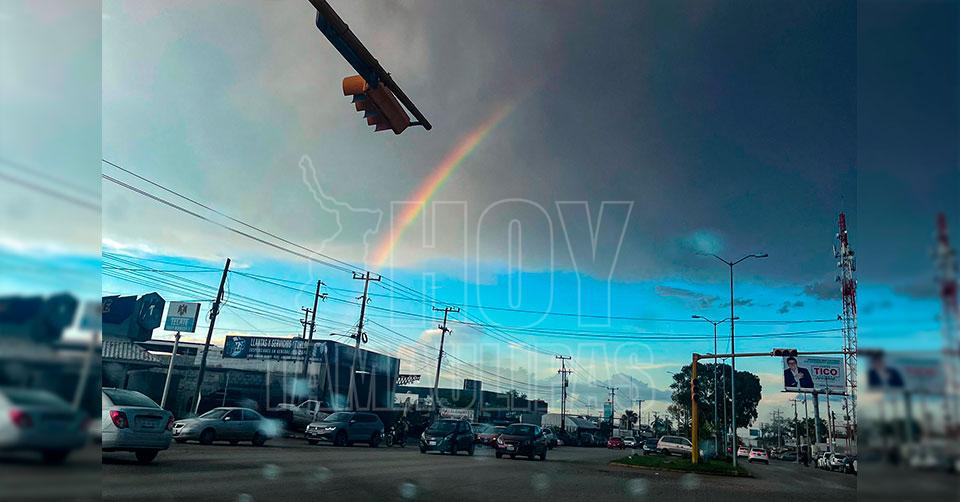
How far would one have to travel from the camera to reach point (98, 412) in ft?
5.31

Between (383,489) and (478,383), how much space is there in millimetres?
66181

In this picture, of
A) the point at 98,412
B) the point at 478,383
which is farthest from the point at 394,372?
the point at 98,412

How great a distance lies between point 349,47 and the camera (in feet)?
22.5

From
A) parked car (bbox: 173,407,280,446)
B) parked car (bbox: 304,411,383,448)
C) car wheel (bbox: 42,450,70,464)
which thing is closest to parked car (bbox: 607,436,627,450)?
parked car (bbox: 304,411,383,448)

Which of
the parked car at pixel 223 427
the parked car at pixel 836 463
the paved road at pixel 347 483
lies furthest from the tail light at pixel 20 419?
the parked car at pixel 836 463

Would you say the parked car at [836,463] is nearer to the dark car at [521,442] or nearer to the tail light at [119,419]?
the dark car at [521,442]

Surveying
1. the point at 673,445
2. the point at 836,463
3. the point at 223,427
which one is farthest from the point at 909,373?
the point at 836,463

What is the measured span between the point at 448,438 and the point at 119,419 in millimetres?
16313

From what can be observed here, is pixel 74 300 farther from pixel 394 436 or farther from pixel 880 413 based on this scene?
pixel 394 436

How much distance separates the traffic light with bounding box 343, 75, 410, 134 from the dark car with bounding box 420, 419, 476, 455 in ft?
63.8

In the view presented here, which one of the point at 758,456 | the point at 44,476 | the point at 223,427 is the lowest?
the point at 758,456

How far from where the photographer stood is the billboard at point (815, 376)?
54.7 meters

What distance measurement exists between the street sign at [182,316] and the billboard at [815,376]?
45.4 m

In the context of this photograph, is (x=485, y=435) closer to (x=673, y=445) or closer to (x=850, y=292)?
(x=673, y=445)
